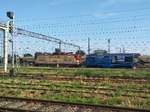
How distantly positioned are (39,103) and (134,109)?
375 cm

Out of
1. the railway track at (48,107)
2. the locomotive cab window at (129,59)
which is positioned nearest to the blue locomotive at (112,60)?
the locomotive cab window at (129,59)

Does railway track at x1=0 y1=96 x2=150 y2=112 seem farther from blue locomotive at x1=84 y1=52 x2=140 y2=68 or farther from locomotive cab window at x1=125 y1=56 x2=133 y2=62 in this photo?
blue locomotive at x1=84 y1=52 x2=140 y2=68

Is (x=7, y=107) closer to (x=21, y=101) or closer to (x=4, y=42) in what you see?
(x=21, y=101)

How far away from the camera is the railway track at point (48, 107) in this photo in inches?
494

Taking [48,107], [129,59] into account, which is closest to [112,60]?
[129,59]

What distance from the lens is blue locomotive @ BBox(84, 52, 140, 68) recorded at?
54.7 meters

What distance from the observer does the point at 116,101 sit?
14.7m

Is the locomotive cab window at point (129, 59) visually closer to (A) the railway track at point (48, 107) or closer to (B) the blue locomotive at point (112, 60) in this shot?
(B) the blue locomotive at point (112, 60)

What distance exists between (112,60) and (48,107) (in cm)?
4303

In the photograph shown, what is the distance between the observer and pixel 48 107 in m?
A: 13.3

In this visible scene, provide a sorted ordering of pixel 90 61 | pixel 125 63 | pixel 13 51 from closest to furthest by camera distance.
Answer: pixel 13 51 < pixel 125 63 < pixel 90 61

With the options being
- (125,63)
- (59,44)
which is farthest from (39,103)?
(59,44)

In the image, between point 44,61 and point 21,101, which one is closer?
point 21,101

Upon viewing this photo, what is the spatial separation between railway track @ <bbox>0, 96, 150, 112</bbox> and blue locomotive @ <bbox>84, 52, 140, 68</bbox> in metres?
41.0
